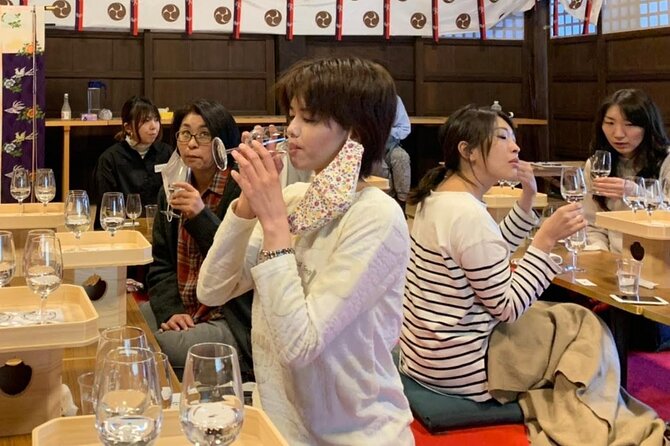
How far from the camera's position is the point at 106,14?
24.2ft

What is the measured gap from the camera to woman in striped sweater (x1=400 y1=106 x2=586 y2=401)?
8.52 feet

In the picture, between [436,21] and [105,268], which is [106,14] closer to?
[436,21]

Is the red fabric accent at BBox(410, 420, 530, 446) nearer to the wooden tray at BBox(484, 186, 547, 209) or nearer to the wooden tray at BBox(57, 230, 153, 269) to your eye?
the wooden tray at BBox(57, 230, 153, 269)

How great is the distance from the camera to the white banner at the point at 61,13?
7.19 metres

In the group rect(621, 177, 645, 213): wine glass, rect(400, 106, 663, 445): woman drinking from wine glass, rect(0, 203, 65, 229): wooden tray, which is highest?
rect(621, 177, 645, 213): wine glass

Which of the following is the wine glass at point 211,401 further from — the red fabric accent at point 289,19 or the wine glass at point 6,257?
the red fabric accent at point 289,19

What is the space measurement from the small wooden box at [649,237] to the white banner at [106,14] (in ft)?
17.8

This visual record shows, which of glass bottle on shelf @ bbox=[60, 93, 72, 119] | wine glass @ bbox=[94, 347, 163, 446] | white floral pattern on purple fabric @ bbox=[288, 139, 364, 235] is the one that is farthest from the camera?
glass bottle on shelf @ bbox=[60, 93, 72, 119]

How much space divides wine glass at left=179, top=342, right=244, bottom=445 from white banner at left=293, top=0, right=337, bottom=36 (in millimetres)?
7098

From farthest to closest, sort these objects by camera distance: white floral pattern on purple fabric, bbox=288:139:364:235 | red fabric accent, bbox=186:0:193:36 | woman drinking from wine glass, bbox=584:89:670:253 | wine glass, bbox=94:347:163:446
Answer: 1. red fabric accent, bbox=186:0:193:36
2. woman drinking from wine glass, bbox=584:89:670:253
3. white floral pattern on purple fabric, bbox=288:139:364:235
4. wine glass, bbox=94:347:163:446

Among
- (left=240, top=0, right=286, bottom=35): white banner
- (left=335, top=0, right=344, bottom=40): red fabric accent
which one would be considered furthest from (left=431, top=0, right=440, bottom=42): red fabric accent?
(left=240, top=0, right=286, bottom=35): white banner

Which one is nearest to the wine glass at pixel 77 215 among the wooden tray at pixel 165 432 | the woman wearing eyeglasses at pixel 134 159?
the wooden tray at pixel 165 432

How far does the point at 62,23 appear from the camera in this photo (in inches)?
285

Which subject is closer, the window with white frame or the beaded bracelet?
the beaded bracelet
